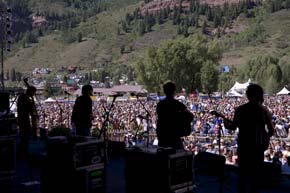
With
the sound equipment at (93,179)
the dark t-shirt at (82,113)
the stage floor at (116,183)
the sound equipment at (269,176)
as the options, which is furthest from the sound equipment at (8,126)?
the sound equipment at (269,176)

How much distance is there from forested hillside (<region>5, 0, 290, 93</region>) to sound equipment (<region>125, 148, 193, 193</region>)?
51.8m

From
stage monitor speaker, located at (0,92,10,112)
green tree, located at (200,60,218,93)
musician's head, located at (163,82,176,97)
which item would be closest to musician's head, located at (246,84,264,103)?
musician's head, located at (163,82,176,97)

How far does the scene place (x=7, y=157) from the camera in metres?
5.41

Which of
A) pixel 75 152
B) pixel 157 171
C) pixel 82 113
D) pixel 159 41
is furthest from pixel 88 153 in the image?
pixel 159 41

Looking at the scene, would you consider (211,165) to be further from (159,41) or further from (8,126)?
(159,41)

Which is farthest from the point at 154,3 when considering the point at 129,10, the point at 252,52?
the point at 252,52

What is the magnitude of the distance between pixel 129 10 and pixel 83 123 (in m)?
162

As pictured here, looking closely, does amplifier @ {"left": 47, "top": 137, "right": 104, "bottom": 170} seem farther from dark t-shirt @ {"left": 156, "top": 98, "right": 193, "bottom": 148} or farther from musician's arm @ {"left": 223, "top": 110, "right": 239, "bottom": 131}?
musician's arm @ {"left": 223, "top": 110, "right": 239, "bottom": 131}

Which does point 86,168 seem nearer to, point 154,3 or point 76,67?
point 76,67

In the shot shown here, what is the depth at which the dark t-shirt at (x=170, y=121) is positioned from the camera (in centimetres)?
503

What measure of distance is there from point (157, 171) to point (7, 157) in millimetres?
1974

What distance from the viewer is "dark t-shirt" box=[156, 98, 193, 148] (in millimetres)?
5027

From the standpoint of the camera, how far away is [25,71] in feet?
392

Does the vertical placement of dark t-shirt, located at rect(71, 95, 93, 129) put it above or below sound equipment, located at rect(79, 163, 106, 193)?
above
